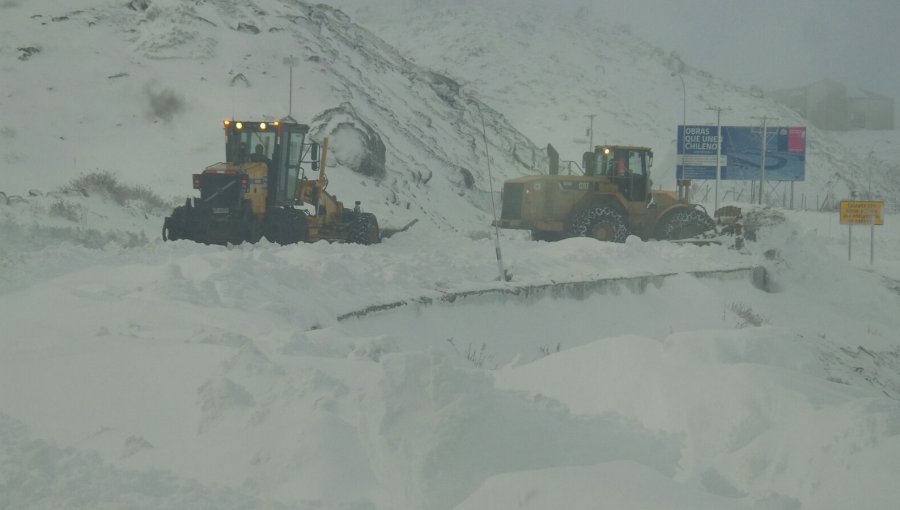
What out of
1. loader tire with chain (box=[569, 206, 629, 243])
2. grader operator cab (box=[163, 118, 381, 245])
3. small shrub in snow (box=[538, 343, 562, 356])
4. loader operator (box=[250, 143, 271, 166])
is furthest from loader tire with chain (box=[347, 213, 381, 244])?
small shrub in snow (box=[538, 343, 562, 356])

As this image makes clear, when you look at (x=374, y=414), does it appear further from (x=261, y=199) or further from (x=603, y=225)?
(x=603, y=225)

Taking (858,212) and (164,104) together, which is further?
(164,104)

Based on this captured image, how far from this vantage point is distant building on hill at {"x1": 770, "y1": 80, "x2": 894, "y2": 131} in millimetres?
115438

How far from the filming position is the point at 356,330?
35.2ft

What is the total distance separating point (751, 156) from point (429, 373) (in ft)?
191

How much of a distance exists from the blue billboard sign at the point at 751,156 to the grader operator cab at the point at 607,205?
3353 centimetres

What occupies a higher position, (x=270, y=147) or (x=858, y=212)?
(x=270, y=147)

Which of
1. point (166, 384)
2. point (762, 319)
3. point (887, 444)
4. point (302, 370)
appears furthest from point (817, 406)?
point (762, 319)

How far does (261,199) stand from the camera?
1934cm

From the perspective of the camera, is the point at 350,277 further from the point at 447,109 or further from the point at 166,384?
the point at 447,109

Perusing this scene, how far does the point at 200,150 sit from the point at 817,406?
30.9 metres

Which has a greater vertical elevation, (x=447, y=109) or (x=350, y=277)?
(x=447, y=109)

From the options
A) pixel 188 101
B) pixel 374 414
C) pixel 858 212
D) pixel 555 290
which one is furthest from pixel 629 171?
pixel 374 414

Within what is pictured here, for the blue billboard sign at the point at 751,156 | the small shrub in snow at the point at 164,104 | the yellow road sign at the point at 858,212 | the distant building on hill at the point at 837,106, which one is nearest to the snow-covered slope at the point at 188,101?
the small shrub in snow at the point at 164,104
